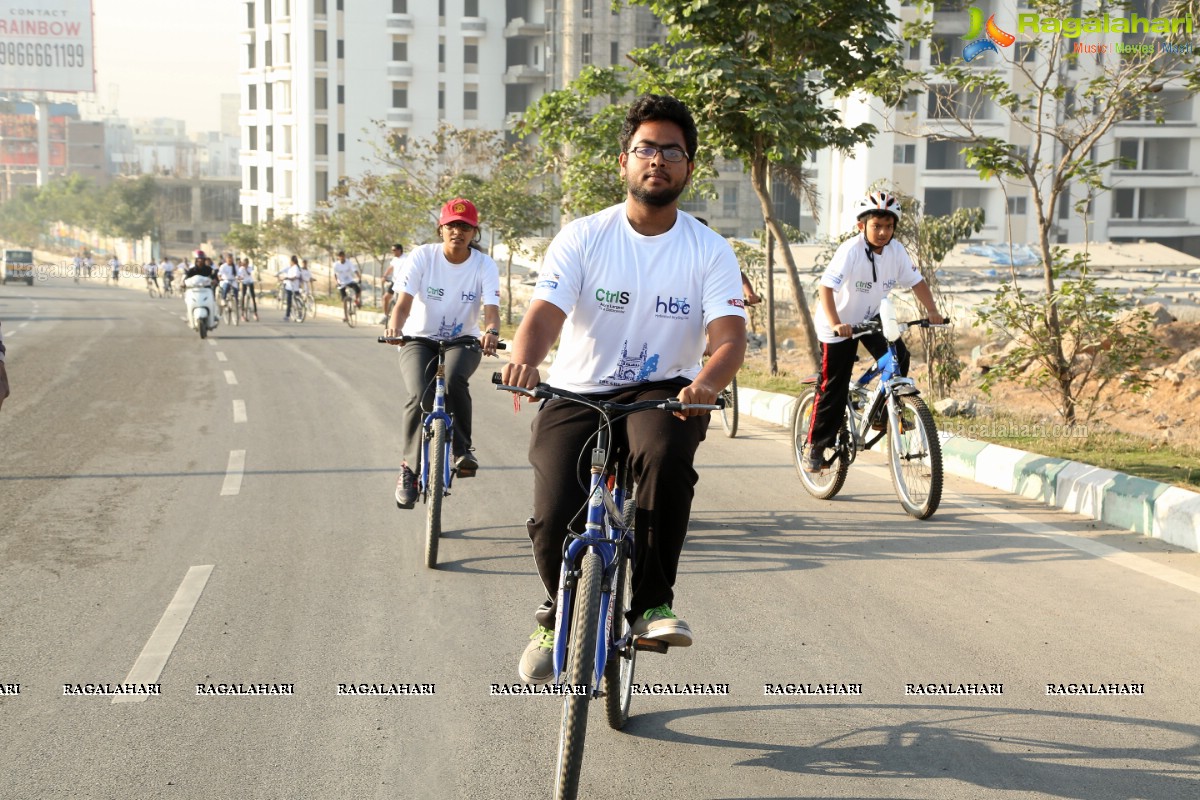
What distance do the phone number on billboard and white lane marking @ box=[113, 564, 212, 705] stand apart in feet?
405

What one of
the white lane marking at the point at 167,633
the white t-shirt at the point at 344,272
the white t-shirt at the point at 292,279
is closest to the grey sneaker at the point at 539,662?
the white lane marking at the point at 167,633

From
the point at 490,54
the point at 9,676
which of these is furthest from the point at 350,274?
the point at 490,54

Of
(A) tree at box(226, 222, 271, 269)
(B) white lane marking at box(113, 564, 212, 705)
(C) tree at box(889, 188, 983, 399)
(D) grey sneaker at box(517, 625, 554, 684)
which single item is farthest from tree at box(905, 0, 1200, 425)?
(A) tree at box(226, 222, 271, 269)

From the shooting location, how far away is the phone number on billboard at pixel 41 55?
4580 inches

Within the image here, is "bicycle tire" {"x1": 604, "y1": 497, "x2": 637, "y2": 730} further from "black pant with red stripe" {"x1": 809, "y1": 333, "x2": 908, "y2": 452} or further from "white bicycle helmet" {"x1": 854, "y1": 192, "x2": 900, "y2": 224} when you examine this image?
"white bicycle helmet" {"x1": 854, "y1": 192, "x2": 900, "y2": 224}

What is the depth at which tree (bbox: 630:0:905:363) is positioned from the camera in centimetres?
1386

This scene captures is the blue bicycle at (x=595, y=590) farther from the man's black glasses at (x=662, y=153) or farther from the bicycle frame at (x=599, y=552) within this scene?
the man's black glasses at (x=662, y=153)

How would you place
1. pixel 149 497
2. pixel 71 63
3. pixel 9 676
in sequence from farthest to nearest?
1. pixel 71 63
2. pixel 149 497
3. pixel 9 676

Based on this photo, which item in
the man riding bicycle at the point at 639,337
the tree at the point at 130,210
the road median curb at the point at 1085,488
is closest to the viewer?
the man riding bicycle at the point at 639,337

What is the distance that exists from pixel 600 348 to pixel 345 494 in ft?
16.9

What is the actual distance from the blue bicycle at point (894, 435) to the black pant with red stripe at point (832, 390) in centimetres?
7

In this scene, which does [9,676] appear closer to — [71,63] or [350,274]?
[350,274]

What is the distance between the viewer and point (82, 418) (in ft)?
44.5

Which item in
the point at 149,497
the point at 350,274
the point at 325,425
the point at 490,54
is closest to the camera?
the point at 149,497
